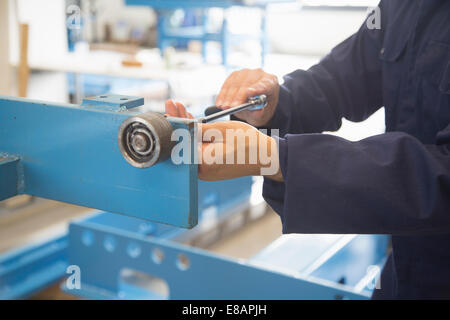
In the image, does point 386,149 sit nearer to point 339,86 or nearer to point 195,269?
point 339,86

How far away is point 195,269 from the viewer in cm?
156

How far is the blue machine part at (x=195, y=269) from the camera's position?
1423mm

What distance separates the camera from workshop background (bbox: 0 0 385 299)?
1885 millimetres

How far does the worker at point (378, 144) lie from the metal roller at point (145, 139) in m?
0.07

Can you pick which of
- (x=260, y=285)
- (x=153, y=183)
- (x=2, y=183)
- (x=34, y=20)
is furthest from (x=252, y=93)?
(x=34, y=20)

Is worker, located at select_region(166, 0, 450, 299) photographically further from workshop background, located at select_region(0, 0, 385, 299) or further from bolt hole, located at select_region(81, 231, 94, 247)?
bolt hole, located at select_region(81, 231, 94, 247)

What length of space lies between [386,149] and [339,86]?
486 millimetres

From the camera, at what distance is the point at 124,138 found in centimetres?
69

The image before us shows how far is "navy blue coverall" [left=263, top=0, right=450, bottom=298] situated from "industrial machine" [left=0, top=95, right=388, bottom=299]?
166mm

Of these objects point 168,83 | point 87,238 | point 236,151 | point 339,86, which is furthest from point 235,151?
point 168,83

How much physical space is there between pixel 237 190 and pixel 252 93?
1560 mm

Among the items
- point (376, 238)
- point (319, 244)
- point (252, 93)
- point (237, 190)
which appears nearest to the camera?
point (252, 93)

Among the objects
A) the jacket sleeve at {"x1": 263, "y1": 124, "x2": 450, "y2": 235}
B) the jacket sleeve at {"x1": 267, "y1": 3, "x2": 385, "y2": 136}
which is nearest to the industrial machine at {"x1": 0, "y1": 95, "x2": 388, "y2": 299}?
the jacket sleeve at {"x1": 263, "y1": 124, "x2": 450, "y2": 235}
